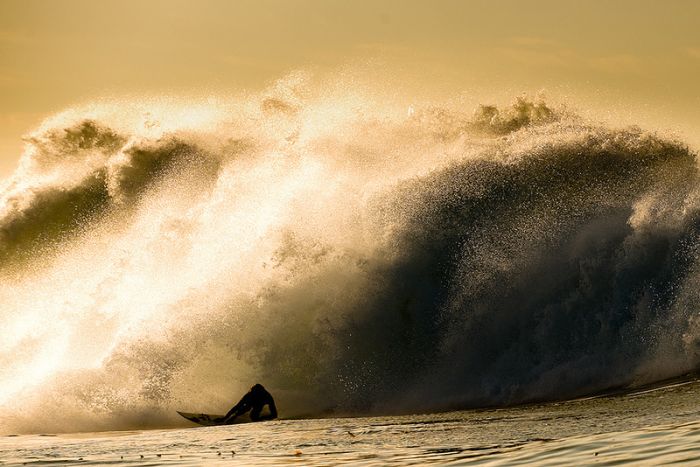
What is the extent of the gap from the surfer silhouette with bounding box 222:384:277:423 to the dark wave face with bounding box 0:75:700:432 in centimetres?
148

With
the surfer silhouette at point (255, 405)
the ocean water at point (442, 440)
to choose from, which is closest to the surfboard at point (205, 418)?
the surfer silhouette at point (255, 405)

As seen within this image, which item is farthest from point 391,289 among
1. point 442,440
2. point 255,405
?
point 442,440

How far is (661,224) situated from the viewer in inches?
830

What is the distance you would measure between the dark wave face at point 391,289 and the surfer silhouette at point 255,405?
1481 millimetres

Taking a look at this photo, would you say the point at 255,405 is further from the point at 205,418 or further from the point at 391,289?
the point at 391,289

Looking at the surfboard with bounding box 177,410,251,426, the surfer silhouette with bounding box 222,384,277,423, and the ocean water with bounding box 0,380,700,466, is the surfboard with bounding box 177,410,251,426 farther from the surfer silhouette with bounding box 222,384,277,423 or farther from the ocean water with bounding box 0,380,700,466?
the ocean water with bounding box 0,380,700,466

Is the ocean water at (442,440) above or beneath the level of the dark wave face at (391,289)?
beneath

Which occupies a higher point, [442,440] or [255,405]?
[255,405]

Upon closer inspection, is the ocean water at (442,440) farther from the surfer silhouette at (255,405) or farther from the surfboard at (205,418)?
the surfboard at (205,418)

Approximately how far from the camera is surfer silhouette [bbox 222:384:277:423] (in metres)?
18.5

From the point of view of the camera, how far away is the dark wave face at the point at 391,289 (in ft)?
64.6

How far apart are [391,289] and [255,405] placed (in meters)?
4.54

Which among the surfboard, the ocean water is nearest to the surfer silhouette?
the surfboard

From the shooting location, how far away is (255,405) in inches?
735
